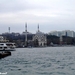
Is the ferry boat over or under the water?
over

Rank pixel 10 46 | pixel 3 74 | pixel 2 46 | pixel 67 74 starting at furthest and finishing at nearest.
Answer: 1. pixel 10 46
2. pixel 2 46
3. pixel 67 74
4. pixel 3 74

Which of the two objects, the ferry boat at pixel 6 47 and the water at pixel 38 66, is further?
the ferry boat at pixel 6 47

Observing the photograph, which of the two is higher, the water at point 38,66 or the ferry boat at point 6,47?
the ferry boat at point 6,47

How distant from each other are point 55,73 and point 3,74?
5466 mm

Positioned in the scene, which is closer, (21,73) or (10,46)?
(21,73)

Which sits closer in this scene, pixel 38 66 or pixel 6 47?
→ pixel 38 66

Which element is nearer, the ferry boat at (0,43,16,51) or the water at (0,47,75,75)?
the water at (0,47,75,75)

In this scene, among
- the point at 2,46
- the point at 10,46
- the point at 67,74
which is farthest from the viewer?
the point at 10,46

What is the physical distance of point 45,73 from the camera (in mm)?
26625

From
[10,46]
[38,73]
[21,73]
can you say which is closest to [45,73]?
[38,73]

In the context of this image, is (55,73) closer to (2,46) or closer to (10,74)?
(10,74)

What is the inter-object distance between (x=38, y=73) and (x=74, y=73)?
3.67 m

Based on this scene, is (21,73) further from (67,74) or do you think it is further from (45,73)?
(67,74)

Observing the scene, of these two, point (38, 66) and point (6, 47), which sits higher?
point (6, 47)
